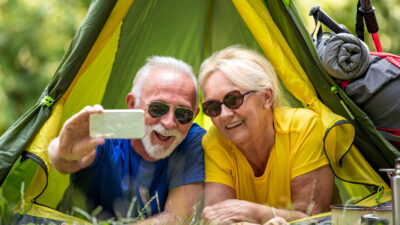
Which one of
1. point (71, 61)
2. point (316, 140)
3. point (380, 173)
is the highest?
point (71, 61)

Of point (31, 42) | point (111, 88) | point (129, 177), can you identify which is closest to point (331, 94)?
point (129, 177)

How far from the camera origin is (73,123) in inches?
84.1

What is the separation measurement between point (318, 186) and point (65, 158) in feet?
4.04

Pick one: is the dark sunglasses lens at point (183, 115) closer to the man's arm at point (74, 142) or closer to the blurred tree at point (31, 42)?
the man's arm at point (74, 142)

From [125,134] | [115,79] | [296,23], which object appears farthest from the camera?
[115,79]

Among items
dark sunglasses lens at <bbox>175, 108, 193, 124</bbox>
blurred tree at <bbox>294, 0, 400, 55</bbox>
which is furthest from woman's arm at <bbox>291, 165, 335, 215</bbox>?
blurred tree at <bbox>294, 0, 400, 55</bbox>

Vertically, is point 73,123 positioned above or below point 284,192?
above

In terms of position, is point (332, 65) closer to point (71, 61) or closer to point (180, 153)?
point (180, 153)

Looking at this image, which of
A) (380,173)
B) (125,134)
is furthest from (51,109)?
(380,173)

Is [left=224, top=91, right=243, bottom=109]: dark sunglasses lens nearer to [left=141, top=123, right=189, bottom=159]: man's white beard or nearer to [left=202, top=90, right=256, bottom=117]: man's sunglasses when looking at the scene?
[left=202, top=90, right=256, bottom=117]: man's sunglasses

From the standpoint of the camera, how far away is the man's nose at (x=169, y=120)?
254cm

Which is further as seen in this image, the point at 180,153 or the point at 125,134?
the point at 180,153

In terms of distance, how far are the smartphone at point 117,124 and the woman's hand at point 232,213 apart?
556 millimetres

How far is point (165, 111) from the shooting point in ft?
8.41
